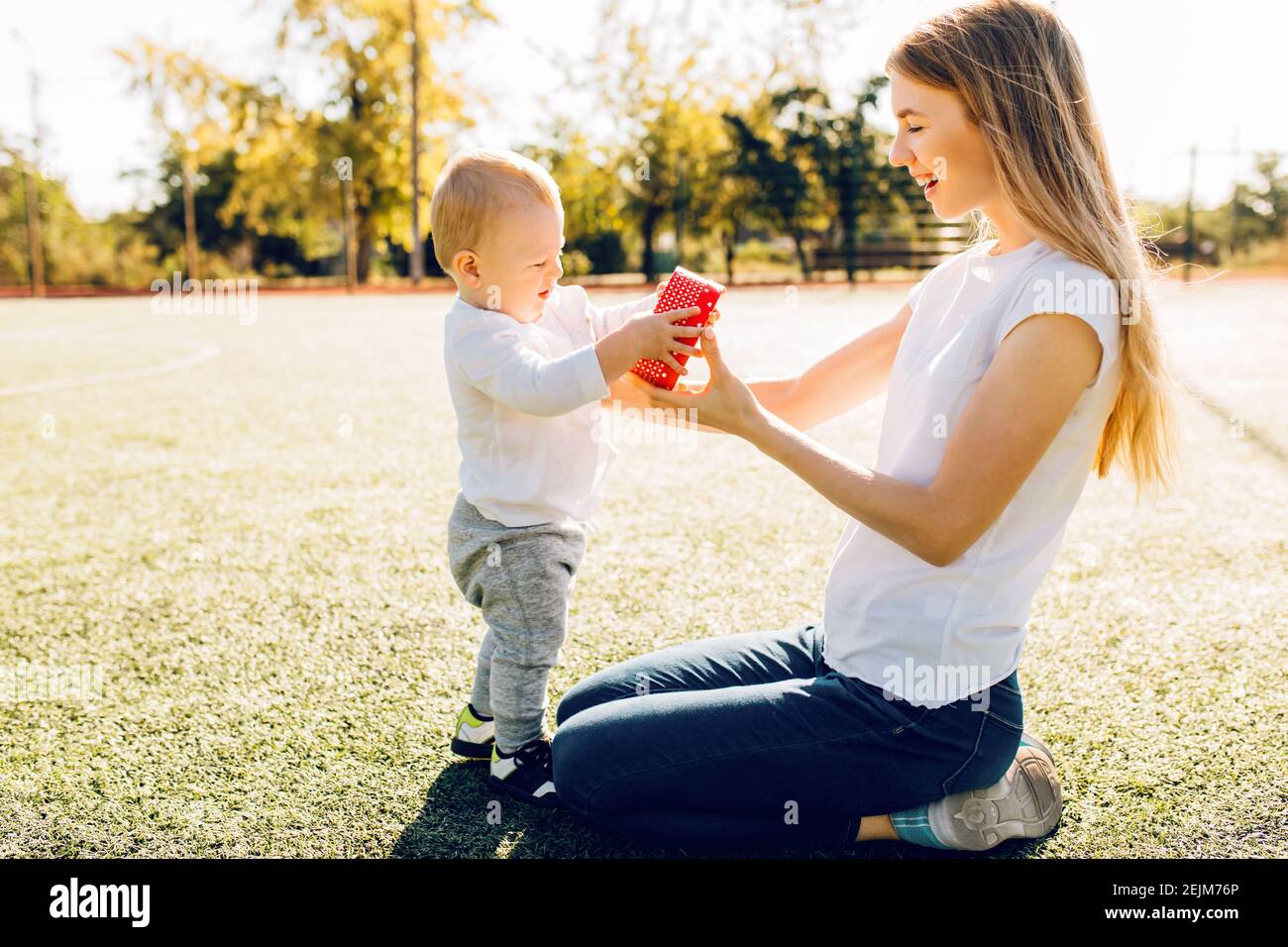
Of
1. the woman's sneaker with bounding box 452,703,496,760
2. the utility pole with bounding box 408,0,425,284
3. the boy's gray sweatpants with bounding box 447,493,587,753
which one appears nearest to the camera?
the boy's gray sweatpants with bounding box 447,493,587,753

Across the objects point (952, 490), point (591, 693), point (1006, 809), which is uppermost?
point (952, 490)

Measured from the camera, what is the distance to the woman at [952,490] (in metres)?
1.81

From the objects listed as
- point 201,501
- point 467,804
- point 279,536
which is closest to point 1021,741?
point 467,804

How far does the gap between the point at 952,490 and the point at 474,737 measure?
1346mm

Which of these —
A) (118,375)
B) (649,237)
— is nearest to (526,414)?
(118,375)

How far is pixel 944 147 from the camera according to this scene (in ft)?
6.24

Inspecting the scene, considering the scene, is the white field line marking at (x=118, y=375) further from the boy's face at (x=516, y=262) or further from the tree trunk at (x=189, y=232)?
the tree trunk at (x=189, y=232)

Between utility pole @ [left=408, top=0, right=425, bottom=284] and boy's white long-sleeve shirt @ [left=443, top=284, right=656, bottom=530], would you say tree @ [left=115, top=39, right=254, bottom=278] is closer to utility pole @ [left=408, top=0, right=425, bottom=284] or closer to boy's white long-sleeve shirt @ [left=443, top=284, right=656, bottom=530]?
utility pole @ [left=408, top=0, right=425, bottom=284]

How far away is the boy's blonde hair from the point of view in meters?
2.17

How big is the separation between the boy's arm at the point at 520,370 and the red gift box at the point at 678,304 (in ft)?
0.36

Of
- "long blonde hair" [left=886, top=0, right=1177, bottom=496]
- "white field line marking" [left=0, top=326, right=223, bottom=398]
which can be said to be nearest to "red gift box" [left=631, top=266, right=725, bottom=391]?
"long blonde hair" [left=886, top=0, right=1177, bottom=496]

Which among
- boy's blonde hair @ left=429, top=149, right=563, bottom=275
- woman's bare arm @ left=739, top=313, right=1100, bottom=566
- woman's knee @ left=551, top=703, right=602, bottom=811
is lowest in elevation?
woman's knee @ left=551, top=703, right=602, bottom=811

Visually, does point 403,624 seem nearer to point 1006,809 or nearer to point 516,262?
point 516,262
